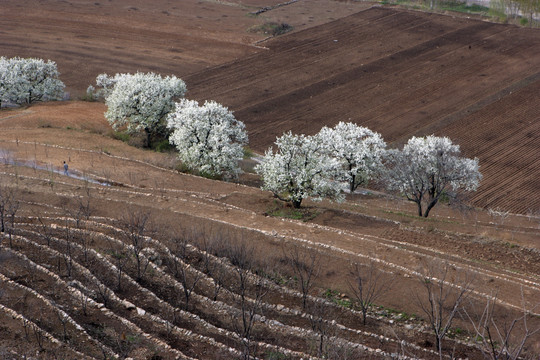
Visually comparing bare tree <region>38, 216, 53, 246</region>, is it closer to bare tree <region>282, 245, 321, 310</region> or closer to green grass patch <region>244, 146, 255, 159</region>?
bare tree <region>282, 245, 321, 310</region>

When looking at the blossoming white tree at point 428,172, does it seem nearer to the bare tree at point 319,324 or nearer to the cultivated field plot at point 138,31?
the bare tree at point 319,324

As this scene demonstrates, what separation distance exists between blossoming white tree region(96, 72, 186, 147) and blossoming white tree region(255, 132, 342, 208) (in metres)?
17.0

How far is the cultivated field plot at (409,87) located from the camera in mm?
62719

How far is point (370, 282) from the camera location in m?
29.8

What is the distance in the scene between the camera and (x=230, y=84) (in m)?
77.6

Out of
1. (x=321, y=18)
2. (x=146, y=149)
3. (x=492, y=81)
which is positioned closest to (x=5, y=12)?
(x=321, y=18)

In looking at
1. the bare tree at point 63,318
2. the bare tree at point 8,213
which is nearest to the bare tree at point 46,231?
the bare tree at point 8,213

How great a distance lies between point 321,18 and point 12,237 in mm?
81248

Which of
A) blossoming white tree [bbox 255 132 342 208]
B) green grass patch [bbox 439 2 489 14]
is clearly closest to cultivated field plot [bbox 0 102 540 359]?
blossoming white tree [bbox 255 132 342 208]

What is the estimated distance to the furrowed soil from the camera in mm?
25891

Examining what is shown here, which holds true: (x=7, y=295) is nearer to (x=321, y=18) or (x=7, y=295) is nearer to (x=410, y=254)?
(x=410, y=254)

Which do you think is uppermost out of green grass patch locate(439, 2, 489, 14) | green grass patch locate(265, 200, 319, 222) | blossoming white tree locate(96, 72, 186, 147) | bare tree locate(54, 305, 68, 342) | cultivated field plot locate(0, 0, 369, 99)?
green grass patch locate(439, 2, 489, 14)

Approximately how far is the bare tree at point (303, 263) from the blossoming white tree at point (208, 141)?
17.7 meters

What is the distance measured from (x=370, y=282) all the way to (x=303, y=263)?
380 cm
